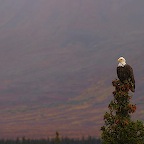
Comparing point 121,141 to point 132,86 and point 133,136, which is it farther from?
point 132,86

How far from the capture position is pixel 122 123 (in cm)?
4800

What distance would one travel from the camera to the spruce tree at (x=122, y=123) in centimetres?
4797

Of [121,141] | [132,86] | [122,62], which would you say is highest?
[122,62]

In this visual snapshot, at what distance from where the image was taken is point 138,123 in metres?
48.4

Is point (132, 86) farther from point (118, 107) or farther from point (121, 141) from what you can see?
point (121, 141)

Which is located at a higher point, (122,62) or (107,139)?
(122,62)

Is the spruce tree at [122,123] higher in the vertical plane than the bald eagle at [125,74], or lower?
lower

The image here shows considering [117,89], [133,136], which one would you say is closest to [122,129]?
[133,136]

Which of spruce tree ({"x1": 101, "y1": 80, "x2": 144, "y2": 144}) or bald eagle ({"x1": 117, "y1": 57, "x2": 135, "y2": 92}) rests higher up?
bald eagle ({"x1": 117, "y1": 57, "x2": 135, "y2": 92})

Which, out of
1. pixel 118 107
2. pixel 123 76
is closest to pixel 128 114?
pixel 118 107

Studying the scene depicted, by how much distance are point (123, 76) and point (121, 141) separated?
751cm

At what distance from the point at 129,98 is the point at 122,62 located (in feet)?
15.4

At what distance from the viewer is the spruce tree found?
47969mm

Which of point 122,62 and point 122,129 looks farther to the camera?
point 122,62
